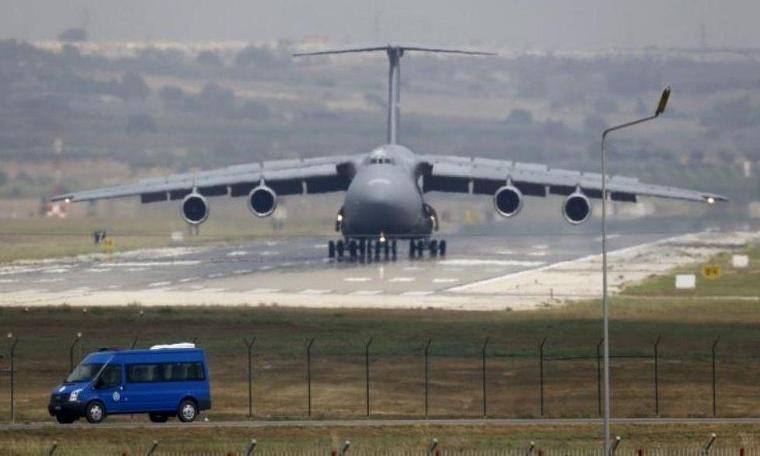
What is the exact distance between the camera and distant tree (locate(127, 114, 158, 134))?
289 ft

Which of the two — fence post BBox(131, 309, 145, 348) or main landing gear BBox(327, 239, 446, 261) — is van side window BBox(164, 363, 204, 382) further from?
main landing gear BBox(327, 239, 446, 261)

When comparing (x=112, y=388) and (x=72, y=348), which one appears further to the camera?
(x=72, y=348)

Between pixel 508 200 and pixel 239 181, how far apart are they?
8.52 meters

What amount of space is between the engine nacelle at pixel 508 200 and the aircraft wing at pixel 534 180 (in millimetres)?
627

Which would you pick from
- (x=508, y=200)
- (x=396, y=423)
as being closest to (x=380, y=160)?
(x=508, y=200)

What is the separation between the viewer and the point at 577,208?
59.0 m

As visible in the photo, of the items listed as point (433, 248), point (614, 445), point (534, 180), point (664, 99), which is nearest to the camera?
point (664, 99)

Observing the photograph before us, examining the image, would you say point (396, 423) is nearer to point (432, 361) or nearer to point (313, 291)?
point (432, 361)

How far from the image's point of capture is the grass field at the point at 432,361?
89.5 feet

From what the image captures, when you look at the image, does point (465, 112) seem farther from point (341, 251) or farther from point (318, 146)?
point (341, 251)

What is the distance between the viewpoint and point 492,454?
24.3 metres

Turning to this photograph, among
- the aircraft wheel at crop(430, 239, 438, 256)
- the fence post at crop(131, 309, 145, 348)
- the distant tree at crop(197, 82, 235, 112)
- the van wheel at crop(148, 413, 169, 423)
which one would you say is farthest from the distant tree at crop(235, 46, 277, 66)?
the van wheel at crop(148, 413, 169, 423)

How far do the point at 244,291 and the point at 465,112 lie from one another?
49119 mm

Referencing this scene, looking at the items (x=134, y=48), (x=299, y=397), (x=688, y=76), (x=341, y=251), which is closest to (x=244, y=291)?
(x=341, y=251)
